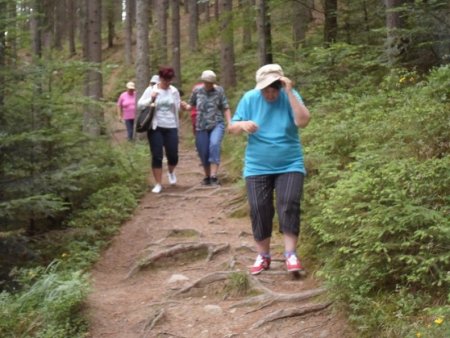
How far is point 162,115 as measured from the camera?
9.62 m

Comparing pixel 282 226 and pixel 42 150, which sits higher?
pixel 42 150

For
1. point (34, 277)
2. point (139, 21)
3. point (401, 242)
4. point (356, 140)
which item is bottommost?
point (34, 277)

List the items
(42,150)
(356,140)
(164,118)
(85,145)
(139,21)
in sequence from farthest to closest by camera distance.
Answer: (139,21) < (164,118) < (85,145) < (42,150) < (356,140)

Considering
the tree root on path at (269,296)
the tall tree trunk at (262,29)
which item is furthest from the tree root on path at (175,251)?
the tall tree trunk at (262,29)

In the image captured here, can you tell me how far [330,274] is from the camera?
14.9ft

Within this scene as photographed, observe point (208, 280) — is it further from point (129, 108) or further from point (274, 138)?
point (129, 108)

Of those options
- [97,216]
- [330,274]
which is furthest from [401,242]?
[97,216]

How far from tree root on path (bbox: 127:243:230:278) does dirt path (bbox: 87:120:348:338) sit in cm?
1

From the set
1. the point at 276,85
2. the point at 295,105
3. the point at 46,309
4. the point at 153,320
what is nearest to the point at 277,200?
the point at 295,105

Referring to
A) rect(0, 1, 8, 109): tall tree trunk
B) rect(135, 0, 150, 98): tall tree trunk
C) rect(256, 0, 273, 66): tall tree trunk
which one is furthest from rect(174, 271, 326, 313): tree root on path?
rect(135, 0, 150, 98): tall tree trunk

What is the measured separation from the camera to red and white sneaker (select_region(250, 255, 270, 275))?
565 cm

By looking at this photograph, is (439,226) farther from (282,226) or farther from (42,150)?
(42,150)

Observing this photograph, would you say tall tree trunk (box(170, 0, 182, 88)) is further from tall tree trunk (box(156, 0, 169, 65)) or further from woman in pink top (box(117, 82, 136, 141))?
woman in pink top (box(117, 82, 136, 141))

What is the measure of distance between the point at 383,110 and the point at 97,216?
4158 millimetres
